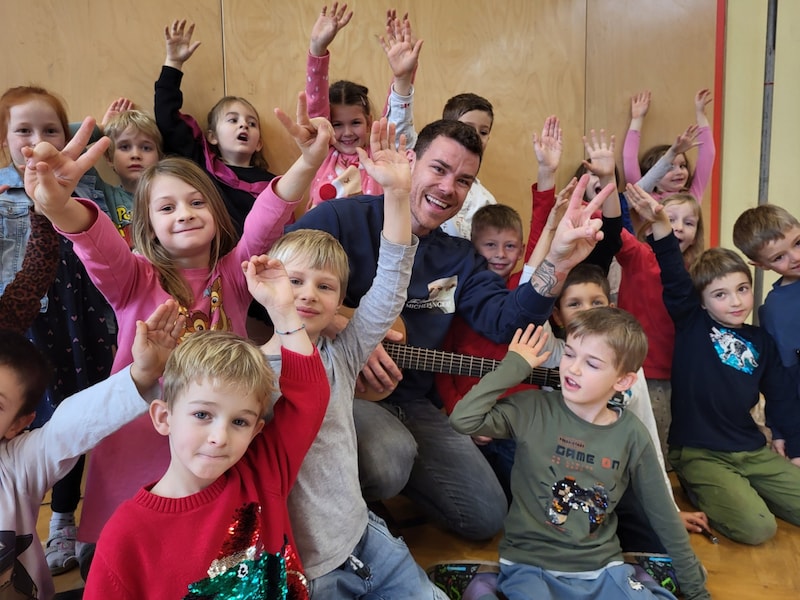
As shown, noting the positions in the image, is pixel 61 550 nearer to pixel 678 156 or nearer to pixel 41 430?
pixel 41 430

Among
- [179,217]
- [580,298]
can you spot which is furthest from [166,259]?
[580,298]

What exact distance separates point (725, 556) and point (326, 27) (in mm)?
2260

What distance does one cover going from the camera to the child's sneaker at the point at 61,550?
5.75 feet

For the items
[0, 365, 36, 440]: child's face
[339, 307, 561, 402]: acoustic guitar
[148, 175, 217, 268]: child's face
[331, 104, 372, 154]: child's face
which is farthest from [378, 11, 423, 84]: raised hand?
[0, 365, 36, 440]: child's face

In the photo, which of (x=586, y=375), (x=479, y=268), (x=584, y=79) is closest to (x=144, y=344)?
(x=586, y=375)

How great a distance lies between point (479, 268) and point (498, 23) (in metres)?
1.60

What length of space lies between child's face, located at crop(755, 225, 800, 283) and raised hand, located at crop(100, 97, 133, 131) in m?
2.48

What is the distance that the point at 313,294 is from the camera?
1.41 metres

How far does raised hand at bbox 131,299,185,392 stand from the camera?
126 centimetres

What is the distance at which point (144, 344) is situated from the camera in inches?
49.6

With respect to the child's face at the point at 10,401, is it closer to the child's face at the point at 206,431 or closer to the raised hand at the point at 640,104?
the child's face at the point at 206,431

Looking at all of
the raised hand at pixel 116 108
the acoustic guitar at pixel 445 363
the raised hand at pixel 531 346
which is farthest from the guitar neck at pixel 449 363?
the raised hand at pixel 116 108

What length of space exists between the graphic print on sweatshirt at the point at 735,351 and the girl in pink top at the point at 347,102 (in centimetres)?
135

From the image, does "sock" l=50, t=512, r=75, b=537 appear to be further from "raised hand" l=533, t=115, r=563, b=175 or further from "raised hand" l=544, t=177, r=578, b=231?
"raised hand" l=533, t=115, r=563, b=175
